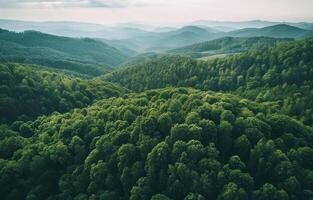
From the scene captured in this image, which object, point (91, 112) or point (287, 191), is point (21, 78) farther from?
point (287, 191)

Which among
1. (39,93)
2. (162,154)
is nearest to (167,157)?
(162,154)

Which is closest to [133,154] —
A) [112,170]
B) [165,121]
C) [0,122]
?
[112,170]

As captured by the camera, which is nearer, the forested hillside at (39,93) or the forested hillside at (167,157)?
the forested hillside at (167,157)

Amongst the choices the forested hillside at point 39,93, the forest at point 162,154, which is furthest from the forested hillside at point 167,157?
the forested hillside at point 39,93

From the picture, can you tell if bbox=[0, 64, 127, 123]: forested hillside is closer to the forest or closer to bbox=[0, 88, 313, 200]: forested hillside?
the forest

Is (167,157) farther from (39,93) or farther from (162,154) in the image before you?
(39,93)

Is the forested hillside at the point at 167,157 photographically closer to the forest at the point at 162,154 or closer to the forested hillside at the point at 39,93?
the forest at the point at 162,154

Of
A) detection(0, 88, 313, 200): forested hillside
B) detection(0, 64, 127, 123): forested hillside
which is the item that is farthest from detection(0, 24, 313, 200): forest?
detection(0, 64, 127, 123): forested hillside
